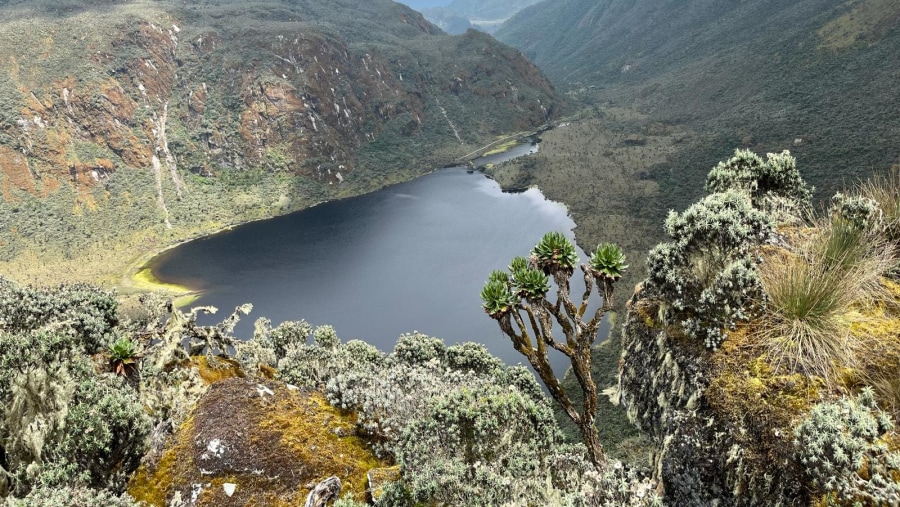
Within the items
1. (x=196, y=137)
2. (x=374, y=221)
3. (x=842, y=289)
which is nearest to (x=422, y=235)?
(x=374, y=221)

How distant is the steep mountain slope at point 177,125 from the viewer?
10006cm

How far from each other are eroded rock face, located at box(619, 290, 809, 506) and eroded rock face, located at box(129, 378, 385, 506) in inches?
272

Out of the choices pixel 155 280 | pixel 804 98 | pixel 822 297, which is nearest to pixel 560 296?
pixel 822 297

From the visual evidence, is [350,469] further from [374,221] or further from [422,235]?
[374,221]

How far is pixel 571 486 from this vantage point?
35.4 feet

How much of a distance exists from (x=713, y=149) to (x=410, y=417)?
114 meters

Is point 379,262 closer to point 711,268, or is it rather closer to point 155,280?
point 155,280

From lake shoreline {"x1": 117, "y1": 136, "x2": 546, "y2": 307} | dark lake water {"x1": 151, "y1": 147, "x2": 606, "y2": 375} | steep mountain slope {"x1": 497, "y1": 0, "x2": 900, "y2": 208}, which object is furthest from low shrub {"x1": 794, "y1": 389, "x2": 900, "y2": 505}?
lake shoreline {"x1": 117, "y1": 136, "x2": 546, "y2": 307}

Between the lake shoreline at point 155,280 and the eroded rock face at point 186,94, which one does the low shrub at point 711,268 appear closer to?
the lake shoreline at point 155,280

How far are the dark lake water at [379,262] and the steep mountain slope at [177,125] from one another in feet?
45.5

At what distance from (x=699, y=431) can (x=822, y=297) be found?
3.41 m

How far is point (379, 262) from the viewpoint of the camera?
89688 millimetres

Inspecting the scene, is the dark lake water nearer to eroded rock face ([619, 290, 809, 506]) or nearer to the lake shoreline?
the lake shoreline

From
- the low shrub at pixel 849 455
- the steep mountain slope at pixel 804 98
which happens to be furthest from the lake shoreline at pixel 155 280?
the steep mountain slope at pixel 804 98
